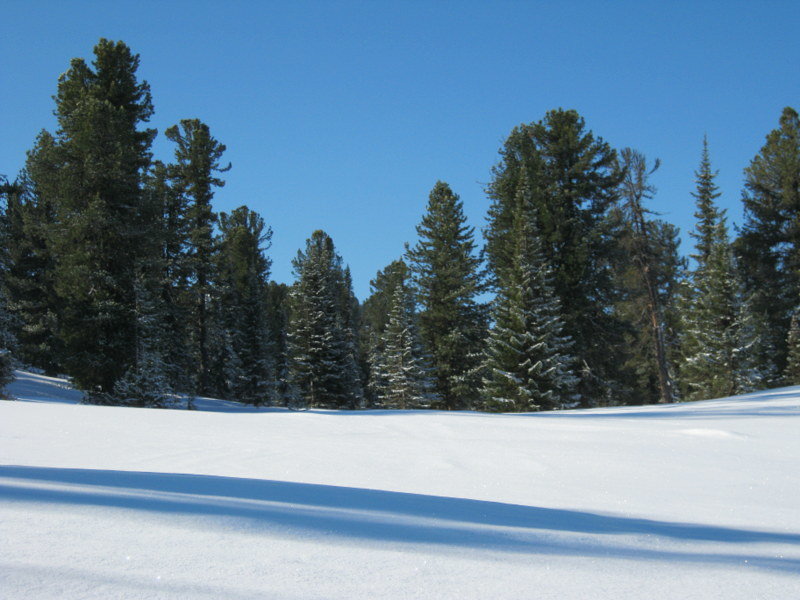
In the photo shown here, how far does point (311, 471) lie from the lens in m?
4.60

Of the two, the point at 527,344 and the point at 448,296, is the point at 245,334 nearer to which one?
the point at 448,296

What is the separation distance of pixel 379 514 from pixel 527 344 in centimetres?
1951

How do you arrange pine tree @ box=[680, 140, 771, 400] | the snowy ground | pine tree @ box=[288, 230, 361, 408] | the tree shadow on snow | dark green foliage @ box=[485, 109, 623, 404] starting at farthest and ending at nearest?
1. pine tree @ box=[288, 230, 361, 408]
2. pine tree @ box=[680, 140, 771, 400]
3. dark green foliage @ box=[485, 109, 623, 404]
4. the tree shadow on snow
5. the snowy ground

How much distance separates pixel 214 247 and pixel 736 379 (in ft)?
92.0

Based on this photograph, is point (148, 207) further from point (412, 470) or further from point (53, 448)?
point (412, 470)

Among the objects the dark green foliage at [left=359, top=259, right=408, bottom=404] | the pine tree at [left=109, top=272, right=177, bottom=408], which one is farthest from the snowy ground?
the dark green foliage at [left=359, top=259, right=408, bottom=404]

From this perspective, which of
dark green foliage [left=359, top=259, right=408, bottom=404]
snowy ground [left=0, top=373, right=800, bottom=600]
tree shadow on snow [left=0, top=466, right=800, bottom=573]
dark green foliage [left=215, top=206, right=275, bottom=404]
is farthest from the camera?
dark green foliage [left=359, top=259, right=408, bottom=404]

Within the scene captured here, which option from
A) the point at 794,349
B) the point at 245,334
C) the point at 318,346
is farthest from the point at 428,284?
the point at 794,349

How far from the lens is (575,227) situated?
82.5 ft

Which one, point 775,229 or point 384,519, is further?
point 775,229

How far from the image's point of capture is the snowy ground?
1.83 m

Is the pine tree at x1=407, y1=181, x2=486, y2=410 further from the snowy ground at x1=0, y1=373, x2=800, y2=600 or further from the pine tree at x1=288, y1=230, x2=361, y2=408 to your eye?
the snowy ground at x1=0, y1=373, x2=800, y2=600

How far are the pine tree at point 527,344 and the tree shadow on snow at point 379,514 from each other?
17.9 meters

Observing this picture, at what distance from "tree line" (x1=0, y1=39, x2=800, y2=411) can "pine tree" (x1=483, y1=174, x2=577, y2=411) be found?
83 mm
